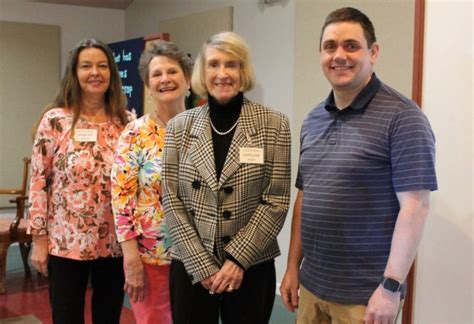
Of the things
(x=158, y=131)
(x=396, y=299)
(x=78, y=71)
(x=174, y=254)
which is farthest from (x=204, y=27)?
(x=396, y=299)

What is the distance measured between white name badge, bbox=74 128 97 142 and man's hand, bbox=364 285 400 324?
4.16ft

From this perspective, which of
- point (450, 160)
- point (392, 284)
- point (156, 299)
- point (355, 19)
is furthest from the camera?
point (450, 160)

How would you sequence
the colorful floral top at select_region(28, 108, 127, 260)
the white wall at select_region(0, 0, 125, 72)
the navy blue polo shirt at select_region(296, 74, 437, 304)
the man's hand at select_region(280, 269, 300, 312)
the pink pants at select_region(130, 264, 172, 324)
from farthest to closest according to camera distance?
the white wall at select_region(0, 0, 125, 72) → the colorful floral top at select_region(28, 108, 127, 260) → the pink pants at select_region(130, 264, 172, 324) → the man's hand at select_region(280, 269, 300, 312) → the navy blue polo shirt at select_region(296, 74, 437, 304)

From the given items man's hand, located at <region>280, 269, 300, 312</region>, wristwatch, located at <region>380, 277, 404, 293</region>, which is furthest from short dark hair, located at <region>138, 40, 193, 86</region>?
wristwatch, located at <region>380, 277, 404, 293</region>

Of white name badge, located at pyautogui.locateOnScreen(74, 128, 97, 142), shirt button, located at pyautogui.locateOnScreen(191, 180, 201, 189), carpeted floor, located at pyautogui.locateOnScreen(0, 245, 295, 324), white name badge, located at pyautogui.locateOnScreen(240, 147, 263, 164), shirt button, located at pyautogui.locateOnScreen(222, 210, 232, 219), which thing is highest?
white name badge, located at pyautogui.locateOnScreen(74, 128, 97, 142)

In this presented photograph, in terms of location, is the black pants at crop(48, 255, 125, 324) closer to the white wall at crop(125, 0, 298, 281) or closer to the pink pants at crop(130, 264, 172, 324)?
the pink pants at crop(130, 264, 172, 324)

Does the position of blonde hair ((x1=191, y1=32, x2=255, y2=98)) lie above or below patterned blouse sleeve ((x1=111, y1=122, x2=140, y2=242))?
above

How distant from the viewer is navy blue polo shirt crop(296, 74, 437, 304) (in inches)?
57.8

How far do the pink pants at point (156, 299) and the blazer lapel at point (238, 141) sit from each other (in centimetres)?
52

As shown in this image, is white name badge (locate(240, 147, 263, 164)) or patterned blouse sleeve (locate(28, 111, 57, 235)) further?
patterned blouse sleeve (locate(28, 111, 57, 235))

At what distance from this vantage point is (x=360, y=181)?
1.53 meters

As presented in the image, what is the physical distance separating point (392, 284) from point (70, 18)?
17.6ft

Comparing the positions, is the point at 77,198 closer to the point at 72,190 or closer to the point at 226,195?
the point at 72,190

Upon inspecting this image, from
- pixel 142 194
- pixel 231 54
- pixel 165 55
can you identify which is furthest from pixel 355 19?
pixel 142 194
